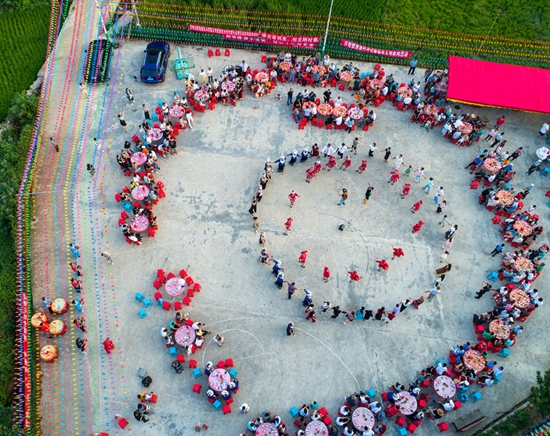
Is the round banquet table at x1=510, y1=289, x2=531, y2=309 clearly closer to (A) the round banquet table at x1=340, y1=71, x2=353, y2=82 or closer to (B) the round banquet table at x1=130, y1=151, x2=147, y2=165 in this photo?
(A) the round banquet table at x1=340, y1=71, x2=353, y2=82

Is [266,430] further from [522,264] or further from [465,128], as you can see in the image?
[465,128]

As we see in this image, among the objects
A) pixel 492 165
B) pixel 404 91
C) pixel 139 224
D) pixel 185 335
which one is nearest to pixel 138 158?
pixel 139 224

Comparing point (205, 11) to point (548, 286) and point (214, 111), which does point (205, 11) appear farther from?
point (548, 286)

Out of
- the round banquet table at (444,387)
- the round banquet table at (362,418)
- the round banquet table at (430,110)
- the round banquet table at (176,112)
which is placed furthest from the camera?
the round banquet table at (430,110)

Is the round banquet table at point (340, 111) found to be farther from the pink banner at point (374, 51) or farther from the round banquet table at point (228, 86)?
the round banquet table at point (228, 86)

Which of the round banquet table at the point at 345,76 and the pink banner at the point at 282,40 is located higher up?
the pink banner at the point at 282,40

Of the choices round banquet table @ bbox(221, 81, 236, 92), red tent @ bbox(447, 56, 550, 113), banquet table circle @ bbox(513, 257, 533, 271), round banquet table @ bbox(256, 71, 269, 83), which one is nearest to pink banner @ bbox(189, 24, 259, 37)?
round banquet table @ bbox(256, 71, 269, 83)

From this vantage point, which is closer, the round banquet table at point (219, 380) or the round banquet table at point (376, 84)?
the round banquet table at point (219, 380)

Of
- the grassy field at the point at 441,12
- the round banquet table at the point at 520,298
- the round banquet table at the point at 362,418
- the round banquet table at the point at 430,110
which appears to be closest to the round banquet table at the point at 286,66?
the grassy field at the point at 441,12

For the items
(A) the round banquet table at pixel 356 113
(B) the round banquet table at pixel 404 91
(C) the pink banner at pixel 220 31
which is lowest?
(A) the round banquet table at pixel 356 113
